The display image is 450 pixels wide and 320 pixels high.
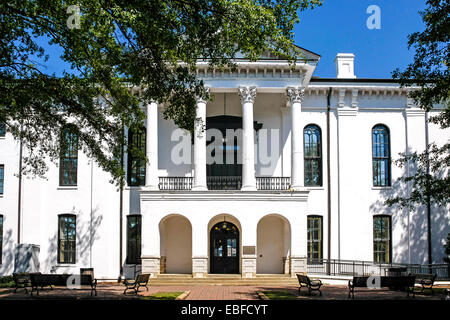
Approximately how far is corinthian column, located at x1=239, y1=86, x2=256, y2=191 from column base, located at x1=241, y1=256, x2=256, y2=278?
3.83 m

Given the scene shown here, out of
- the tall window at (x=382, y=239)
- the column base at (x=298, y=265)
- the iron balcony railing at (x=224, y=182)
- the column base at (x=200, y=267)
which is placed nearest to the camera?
the column base at (x=200, y=267)

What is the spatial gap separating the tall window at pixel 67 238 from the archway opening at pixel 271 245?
11282 millimetres

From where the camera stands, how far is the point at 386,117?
29.2m

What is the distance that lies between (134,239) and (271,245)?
8343mm

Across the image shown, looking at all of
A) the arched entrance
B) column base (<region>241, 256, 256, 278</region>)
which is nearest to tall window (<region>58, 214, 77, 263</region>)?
the arched entrance

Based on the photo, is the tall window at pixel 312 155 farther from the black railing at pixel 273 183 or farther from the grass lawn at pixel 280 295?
the grass lawn at pixel 280 295

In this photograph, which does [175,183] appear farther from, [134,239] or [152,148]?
[134,239]

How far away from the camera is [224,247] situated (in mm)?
27516

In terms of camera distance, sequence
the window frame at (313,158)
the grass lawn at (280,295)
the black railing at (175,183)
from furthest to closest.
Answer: the window frame at (313,158), the black railing at (175,183), the grass lawn at (280,295)


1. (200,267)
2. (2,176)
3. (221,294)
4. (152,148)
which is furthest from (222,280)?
(2,176)

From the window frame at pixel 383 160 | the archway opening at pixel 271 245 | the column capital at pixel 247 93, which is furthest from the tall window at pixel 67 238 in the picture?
the window frame at pixel 383 160

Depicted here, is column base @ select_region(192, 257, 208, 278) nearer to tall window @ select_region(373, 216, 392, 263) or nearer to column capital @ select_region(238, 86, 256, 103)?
column capital @ select_region(238, 86, 256, 103)

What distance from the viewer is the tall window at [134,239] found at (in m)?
27.7
